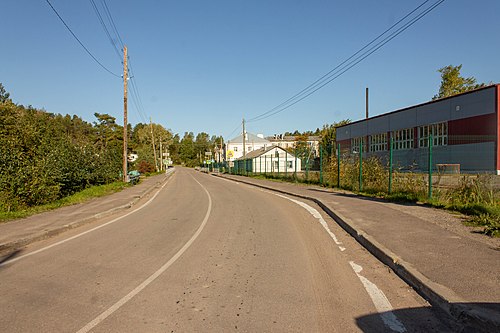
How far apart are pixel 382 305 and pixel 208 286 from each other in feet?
7.62

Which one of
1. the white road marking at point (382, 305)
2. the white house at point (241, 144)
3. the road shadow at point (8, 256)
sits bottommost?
the road shadow at point (8, 256)

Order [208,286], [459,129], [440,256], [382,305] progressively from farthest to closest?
[459,129]
[440,256]
[208,286]
[382,305]

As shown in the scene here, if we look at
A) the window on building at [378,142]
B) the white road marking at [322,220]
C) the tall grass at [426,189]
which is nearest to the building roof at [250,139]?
the window on building at [378,142]

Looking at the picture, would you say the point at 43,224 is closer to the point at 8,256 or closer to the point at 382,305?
the point at 8,256

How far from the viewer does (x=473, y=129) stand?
105 feet

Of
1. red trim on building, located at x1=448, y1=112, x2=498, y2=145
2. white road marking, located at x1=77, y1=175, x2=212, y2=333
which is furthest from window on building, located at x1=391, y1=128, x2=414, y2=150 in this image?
white road marking, located at x1=77, y1=175, x2=212, y2=333

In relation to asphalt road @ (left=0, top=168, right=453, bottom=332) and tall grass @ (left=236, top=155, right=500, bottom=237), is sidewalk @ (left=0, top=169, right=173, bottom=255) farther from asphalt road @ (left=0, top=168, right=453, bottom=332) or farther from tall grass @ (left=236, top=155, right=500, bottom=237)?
tall grass @ (left=236, top=155, right=500, bottom=237)

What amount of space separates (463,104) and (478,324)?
34.0 meters

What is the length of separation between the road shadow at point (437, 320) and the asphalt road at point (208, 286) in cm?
2

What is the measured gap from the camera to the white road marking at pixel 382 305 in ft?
13.3

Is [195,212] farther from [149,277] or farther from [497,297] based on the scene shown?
[497,297]

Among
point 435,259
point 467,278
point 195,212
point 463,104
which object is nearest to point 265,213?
point 195,212

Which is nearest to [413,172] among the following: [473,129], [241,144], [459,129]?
[473,129]

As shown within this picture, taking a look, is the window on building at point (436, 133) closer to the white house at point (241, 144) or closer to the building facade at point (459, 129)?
the building facade at point (459, 129)
